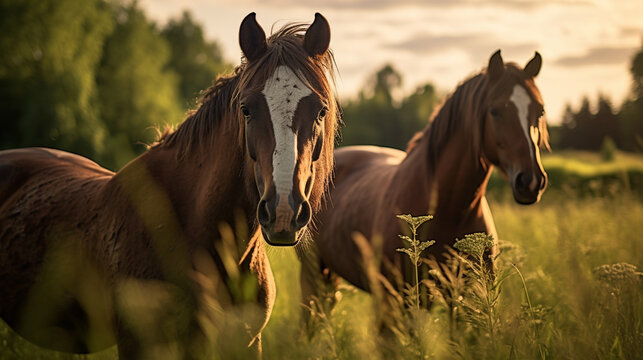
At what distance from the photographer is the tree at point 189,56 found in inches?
1778

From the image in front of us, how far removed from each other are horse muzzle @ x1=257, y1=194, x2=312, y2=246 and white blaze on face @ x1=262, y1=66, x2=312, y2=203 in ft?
0.07

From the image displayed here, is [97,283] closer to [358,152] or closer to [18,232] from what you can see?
[18,232]

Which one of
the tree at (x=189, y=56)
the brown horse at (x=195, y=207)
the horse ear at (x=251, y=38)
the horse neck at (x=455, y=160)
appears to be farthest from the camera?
the tree at (x=189, y=56)

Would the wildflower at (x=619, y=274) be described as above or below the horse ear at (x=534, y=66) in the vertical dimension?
below

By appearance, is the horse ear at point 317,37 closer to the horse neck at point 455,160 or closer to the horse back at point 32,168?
the horse neck at point 455,160

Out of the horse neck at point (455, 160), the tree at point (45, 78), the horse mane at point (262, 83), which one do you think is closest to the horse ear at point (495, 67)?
the horse neck at point (455, 160)

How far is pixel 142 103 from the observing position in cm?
2681

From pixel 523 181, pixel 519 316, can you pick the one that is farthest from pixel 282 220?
pixel 523 181

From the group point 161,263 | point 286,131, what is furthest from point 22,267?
point 286,131

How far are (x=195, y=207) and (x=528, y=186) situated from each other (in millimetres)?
2222

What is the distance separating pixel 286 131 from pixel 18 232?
6.50ft

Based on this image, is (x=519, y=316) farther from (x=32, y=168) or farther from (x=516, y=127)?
(x=32, y=168)

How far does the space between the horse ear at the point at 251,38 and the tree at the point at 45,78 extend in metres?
18.0

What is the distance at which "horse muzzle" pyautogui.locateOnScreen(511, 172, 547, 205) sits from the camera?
3051mm
